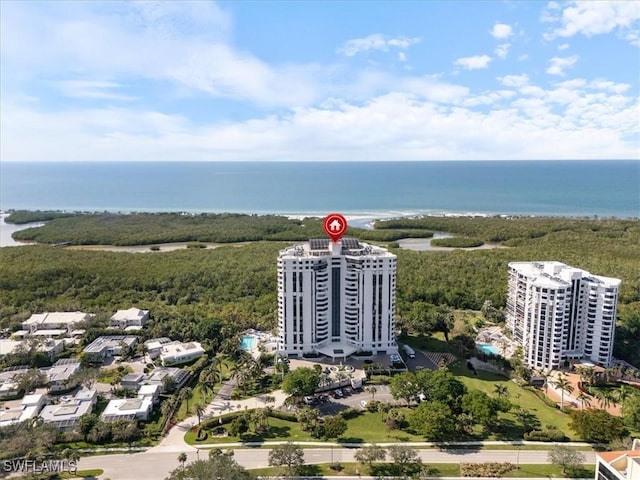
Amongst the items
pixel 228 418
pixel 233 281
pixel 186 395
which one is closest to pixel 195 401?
pixel 186 395

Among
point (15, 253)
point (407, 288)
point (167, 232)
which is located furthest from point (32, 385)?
point (167, 232)

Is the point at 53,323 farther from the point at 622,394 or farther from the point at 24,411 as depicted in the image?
the point at 622,394

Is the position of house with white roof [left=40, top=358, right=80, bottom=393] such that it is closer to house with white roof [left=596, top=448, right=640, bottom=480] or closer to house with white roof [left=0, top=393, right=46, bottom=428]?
house with white roof [left=0, top=393, right=46, bottom=428]

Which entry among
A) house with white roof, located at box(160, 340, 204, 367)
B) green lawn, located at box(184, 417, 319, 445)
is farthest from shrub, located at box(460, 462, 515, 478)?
house with white roof, located at box(160, 340, 204, 367)

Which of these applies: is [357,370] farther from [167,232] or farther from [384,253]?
[167,232]

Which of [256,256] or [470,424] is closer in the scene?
[470,424]

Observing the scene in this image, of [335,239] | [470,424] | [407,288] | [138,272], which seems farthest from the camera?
[138,272]
